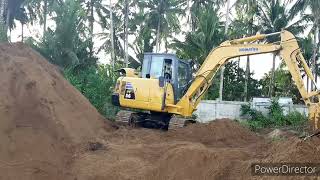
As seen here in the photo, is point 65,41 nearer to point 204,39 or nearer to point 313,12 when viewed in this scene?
point 204,39

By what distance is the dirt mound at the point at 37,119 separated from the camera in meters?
7.97

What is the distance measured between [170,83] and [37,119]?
5.05 m

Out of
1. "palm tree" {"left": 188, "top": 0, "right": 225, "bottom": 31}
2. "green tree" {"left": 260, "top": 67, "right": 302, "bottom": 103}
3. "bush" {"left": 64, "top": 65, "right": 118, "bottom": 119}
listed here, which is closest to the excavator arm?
"bush" {"left": 64, "top": 65, "right": 118, "bottom": 119}

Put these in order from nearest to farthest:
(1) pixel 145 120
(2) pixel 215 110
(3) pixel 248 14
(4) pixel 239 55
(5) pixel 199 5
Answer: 1. (4) pixel 239 55
2. (1) pixel 145 120
3. (2) pixel 215 110
4. (3) pixel 248 14
5. (5) pixel 199 5

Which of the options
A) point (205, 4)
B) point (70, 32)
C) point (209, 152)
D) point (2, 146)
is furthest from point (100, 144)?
point (205, 4)

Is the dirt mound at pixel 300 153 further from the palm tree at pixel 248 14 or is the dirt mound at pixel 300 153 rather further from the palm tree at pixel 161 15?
the palm tree at pixel 161 15

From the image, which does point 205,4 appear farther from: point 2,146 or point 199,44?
point 2,146

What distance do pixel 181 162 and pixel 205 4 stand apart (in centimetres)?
2882

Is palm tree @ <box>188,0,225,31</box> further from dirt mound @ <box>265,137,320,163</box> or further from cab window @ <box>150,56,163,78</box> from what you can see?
dirt mound @ <box>265,137,320,163</box>

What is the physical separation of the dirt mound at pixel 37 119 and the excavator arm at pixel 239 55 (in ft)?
9.03

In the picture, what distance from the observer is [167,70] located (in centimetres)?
1356

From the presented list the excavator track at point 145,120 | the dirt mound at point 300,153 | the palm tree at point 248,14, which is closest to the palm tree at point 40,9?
the palm tree at point 248,14

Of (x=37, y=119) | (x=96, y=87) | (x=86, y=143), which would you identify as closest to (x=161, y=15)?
(x=96, y=87)

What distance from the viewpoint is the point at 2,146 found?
27.2ft
